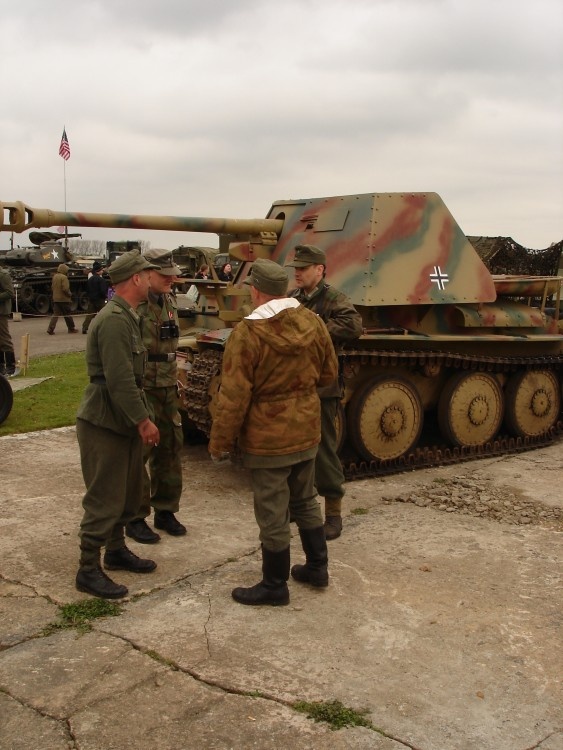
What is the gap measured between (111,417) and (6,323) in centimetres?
814

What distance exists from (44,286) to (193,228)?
19394mm

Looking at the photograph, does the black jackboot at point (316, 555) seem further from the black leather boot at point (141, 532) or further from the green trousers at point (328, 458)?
the black leather boot at point (141, 532)

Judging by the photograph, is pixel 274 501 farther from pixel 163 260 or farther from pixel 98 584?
pixel 163 260

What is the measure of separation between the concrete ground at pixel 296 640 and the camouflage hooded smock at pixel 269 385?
945mm

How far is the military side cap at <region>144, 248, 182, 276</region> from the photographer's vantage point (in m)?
5.65

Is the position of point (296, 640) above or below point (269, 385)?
below

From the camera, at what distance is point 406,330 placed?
830cm

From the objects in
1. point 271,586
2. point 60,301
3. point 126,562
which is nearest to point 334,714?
point 271,586

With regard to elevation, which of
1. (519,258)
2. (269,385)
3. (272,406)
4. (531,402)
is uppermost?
(519,258)

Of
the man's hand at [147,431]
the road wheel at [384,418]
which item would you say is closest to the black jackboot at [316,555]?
the man's hand at [147,431]

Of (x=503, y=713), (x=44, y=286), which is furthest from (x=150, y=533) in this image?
(x=44, y=286)

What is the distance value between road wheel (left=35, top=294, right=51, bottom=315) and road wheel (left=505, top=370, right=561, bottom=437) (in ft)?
66.8

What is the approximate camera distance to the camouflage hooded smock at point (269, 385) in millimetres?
4402

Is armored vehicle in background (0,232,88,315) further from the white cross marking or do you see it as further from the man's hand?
the man's hand
